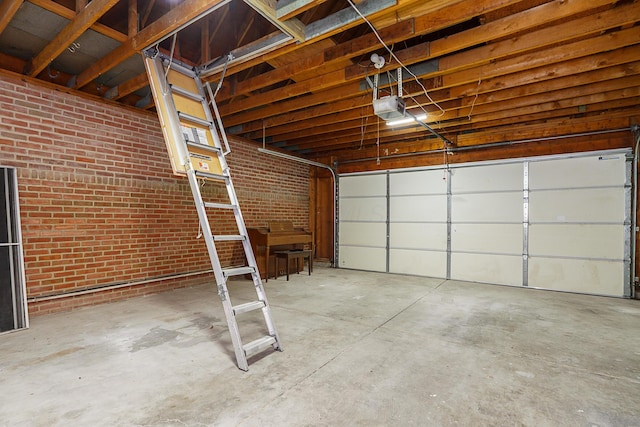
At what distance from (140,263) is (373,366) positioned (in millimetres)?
3743

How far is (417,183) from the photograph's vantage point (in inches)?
263

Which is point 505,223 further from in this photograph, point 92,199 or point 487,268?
point 92,199

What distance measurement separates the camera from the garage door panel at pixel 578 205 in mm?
4984

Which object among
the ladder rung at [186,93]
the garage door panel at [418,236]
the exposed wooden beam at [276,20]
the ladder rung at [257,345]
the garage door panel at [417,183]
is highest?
the exposed wooden beam at [276,20]

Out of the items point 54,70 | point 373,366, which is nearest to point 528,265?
point 373,366

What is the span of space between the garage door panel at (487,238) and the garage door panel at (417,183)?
34.7 inches

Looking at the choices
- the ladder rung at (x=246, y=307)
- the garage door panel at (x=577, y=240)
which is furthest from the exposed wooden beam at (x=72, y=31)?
the garage door panel at (x=577, y=240)

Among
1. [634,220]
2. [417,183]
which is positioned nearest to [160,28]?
[417,183]

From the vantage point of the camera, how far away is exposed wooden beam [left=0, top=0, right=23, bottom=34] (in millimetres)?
2489

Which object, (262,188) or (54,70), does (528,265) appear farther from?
(54,70)

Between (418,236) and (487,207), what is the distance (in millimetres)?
1447

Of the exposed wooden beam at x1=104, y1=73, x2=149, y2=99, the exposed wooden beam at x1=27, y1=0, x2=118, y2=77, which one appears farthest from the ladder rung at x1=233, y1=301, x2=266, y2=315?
the exposed wooden beam at x1=104, y1=73, x2=149, y2=99

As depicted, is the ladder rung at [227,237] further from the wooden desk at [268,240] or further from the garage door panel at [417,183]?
the garage door panel at [417,183]

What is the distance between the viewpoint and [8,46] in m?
3.33
